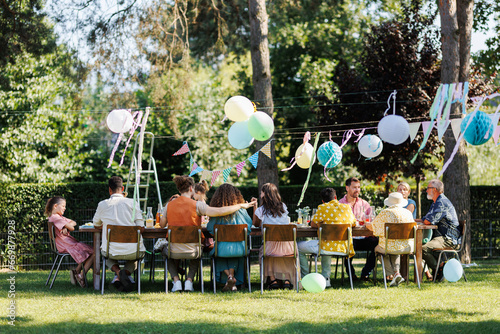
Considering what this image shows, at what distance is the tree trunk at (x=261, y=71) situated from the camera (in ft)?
33.9

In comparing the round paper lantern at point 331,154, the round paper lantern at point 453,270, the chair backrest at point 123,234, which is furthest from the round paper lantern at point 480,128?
the chair backrest at point 123,234

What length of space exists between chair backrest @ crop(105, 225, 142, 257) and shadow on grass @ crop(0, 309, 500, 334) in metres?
1.65

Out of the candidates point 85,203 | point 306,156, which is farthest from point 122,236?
point 85,203

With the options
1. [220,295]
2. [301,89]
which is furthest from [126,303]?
[301,89]

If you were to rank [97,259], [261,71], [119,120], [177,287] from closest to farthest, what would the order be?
[177,287]
[97,259]
[119,120]
[261,71]

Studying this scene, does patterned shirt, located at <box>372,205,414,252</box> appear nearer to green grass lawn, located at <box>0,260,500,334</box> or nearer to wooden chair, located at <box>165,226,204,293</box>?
green grass lawn, located at <box>0,260,500,334</box>

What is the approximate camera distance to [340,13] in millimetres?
16828

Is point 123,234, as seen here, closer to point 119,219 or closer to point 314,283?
point 119,219

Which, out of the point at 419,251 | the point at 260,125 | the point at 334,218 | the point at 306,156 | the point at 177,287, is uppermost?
the point at 260,125

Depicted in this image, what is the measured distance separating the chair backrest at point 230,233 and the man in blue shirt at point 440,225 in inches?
99.5

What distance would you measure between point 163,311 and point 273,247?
183 cm

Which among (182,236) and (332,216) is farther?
(332,216)

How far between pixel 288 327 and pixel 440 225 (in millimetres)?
3687

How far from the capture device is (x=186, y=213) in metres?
6.70
